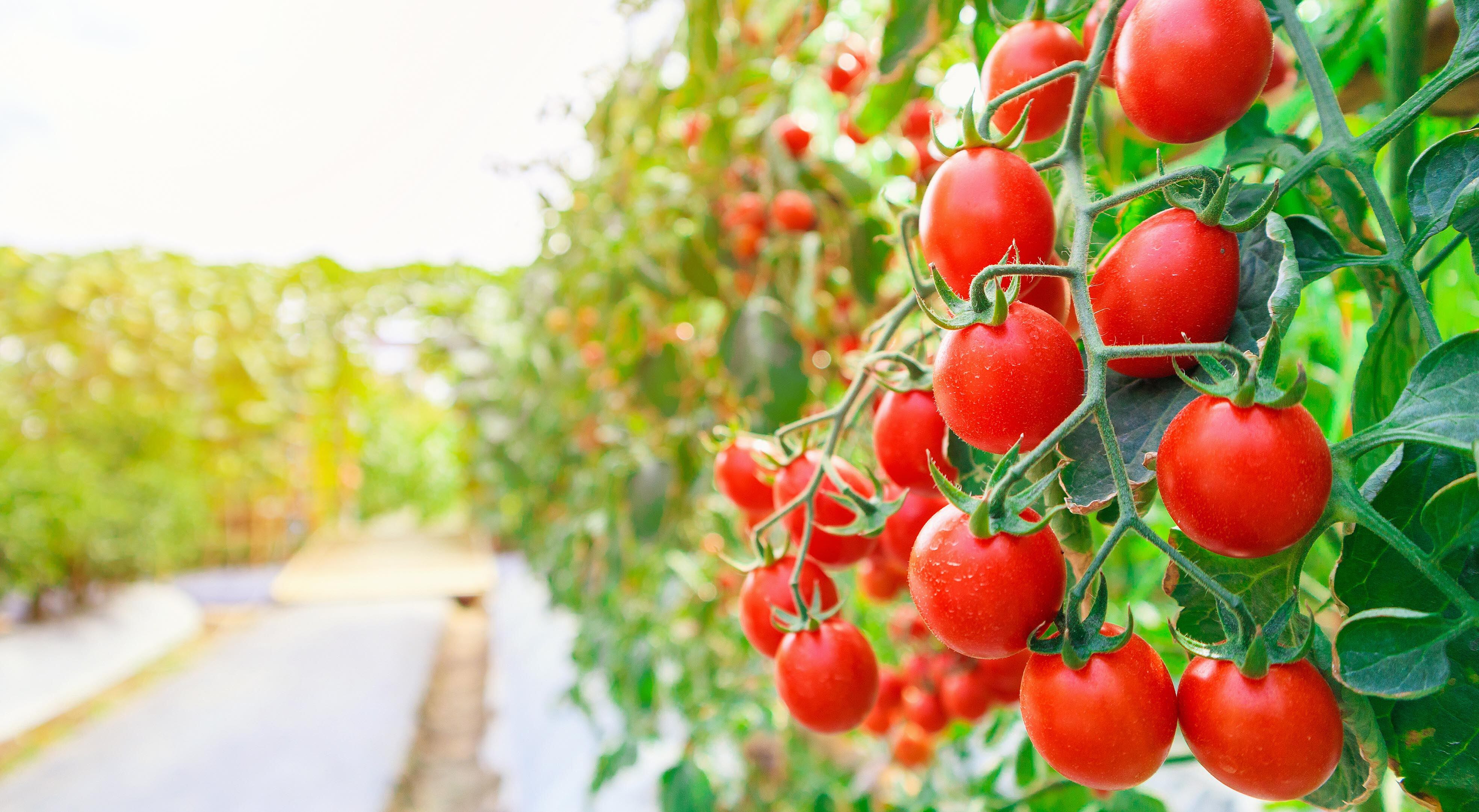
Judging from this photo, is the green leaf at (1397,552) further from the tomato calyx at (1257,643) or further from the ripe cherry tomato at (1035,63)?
the ripe cherry tomato at (1035,63)

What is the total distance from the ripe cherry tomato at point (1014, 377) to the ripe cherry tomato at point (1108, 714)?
58mm

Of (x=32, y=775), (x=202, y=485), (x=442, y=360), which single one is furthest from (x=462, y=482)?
(x=32, y=775)

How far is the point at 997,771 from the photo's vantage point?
53cm

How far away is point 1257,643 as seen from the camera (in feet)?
0.58

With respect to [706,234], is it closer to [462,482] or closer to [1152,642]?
[1152,642]

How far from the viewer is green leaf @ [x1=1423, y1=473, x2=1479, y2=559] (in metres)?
0.18

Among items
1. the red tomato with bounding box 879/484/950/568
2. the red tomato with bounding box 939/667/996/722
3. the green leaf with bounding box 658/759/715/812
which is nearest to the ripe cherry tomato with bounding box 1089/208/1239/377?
the red tomato with bounding box 879/484/950/568

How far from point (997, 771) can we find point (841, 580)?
24 cm

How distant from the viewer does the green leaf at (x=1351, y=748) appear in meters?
0.19

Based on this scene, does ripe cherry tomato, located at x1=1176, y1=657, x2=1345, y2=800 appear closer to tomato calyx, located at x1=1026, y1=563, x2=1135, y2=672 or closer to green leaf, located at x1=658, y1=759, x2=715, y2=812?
tomato calyx, located at x1=1026, y1=563, x2=1135, y2=672

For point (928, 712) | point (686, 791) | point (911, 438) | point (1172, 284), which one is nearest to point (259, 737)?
point (686, 791)

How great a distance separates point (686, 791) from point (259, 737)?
260 centimetres

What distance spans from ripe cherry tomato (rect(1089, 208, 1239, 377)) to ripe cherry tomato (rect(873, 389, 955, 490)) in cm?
8

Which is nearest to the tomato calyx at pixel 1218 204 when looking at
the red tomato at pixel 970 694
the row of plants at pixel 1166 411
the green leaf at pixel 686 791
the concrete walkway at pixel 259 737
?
the row of plants at pixel 1166 411
